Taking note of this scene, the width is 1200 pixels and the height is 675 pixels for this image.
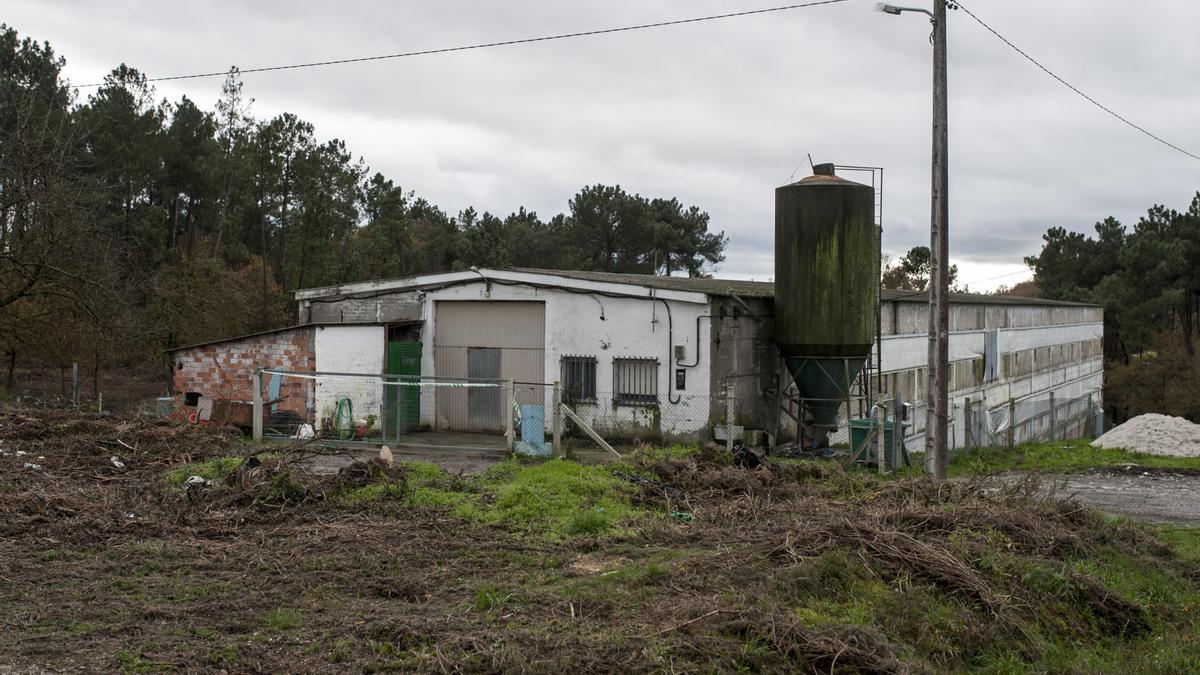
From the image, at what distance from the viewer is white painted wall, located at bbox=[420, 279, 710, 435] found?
19.0 meters

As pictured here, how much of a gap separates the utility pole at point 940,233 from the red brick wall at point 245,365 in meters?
12.2

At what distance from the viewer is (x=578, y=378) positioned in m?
20.4

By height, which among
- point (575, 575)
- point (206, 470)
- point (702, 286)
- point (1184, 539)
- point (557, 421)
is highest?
point (702, 286)

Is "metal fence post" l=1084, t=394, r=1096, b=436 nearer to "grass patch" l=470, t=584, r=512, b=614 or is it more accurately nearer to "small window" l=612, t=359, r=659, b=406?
"small window" l=612, t=359, r=659, b=406

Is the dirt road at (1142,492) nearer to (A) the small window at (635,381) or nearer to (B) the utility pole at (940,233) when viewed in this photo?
(B) the utility pole at (940,233)

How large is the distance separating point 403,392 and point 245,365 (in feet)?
12.3

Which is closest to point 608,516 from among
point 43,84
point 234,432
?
A: point 234,432

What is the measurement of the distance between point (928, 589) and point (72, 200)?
2133 centimetres

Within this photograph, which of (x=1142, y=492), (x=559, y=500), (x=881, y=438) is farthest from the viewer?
(x=881, y=438)

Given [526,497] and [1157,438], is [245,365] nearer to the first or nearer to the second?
[526,497]

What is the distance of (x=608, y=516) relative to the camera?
11391 mm

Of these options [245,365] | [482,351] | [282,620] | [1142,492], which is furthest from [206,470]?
[1142,492]

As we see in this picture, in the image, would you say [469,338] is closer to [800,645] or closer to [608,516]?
[608,516]

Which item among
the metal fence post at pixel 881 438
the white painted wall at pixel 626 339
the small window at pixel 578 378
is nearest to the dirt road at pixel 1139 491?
the metal fence post at pixel 881 438
